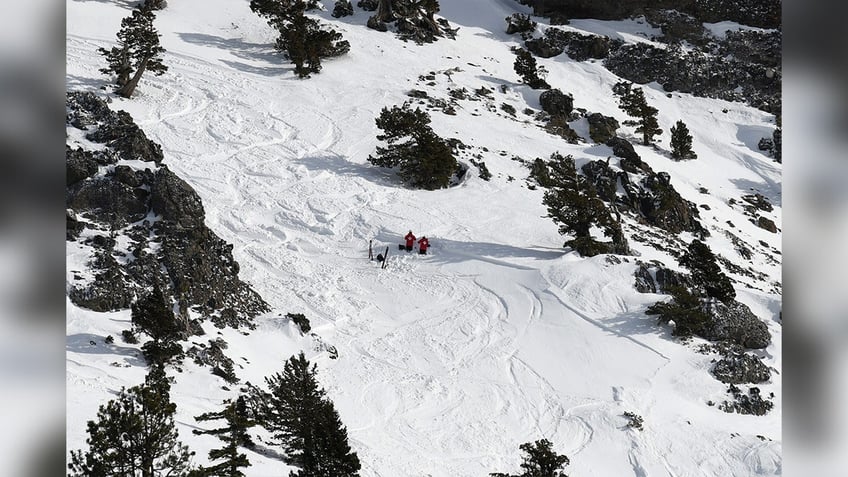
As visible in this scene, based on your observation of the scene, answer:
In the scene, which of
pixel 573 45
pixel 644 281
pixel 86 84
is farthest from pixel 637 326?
pixel 573 45

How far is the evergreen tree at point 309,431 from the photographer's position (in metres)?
11.4

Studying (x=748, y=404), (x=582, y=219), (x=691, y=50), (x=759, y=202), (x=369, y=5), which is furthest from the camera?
(x=691, y=50)

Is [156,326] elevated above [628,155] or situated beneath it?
situated beneath

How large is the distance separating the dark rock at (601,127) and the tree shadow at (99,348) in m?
27.5

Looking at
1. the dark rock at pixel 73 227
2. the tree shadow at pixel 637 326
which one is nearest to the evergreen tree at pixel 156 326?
the dark rock at pixel 73 227

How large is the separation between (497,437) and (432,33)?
33917 mm

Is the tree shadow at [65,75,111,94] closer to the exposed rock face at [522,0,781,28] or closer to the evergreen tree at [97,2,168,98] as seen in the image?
the evergreen tree at [97,2,168,98]

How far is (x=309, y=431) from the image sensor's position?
11.9m

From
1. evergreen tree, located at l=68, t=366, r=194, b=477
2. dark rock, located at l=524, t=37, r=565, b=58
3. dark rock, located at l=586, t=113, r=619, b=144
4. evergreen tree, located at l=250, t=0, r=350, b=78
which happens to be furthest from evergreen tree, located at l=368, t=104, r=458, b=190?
dark rock, located at l=524, t=37, r=565, b=58

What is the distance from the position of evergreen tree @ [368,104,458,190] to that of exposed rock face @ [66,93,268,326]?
962cm

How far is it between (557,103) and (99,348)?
2907 centimetres

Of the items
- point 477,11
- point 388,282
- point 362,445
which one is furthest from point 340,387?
point 477,11

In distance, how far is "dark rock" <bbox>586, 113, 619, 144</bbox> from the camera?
3797cm

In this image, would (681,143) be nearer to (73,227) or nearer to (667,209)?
(667,209)
